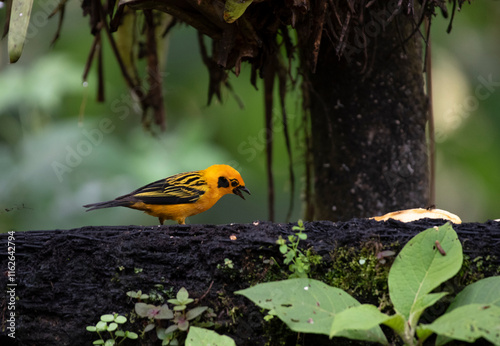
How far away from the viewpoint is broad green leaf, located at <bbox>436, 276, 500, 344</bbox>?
1.84 metres

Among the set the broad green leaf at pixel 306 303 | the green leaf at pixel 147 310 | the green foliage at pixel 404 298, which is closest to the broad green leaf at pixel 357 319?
the green foliage at pixel 404 298

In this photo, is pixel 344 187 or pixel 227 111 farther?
pixel 227 111

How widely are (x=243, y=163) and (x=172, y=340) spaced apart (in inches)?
238

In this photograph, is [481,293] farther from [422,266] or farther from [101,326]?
[101,326]

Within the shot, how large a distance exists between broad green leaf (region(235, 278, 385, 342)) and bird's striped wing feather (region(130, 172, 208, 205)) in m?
1.33

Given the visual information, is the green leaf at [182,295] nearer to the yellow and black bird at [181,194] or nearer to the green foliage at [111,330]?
the green foliage at [111,330]

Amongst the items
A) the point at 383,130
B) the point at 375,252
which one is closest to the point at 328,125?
the point at 383,130

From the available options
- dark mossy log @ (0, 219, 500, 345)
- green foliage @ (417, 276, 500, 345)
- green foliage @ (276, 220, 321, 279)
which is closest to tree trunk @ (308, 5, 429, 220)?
dark mossy log @ (0, 219, 500, 345)

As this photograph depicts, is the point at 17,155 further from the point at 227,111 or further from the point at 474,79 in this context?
the point at 474,79

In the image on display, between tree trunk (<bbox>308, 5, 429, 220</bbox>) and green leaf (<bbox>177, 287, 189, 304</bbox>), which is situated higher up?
tree trunk (<bbox>308, 5, 429, 220</bbox>)

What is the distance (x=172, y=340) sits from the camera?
6.58ft

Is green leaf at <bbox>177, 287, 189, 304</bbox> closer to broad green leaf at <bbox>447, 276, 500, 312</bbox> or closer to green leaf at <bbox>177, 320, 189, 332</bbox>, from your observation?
green leaf at <bbox>177, 320, 189, 332</bbox>

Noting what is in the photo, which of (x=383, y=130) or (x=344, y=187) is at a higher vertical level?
(x=383, y=130)

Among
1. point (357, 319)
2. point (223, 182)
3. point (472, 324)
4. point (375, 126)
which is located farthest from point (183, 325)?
point (375, 126)
